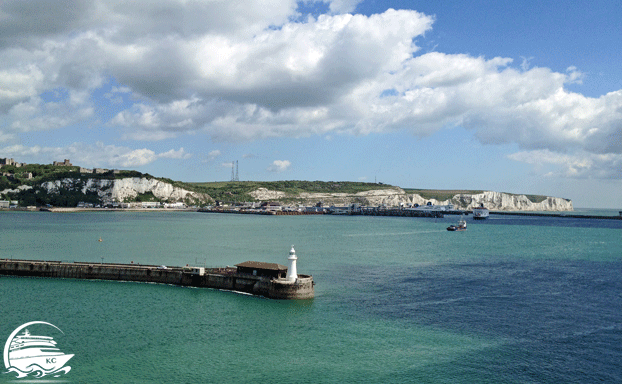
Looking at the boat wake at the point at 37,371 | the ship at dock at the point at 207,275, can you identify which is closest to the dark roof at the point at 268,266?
the ship at dock at the point at 207,275

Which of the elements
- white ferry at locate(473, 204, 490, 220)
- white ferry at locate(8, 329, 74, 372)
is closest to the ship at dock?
white ferry at locate(8, 329, 74, 372)

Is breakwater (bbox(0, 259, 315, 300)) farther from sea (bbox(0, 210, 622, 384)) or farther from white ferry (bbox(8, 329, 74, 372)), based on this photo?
white ferry (bbox(8, 329, 74, 372))

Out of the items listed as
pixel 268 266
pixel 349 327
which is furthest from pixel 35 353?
pixel 349 327

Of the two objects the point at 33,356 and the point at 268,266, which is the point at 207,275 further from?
the point at 33,356

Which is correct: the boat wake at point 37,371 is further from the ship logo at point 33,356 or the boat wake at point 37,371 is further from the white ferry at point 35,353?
the white ferry at point 35,353

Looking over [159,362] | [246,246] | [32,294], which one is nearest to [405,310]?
[159,362]

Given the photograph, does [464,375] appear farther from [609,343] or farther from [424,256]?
[424,256]

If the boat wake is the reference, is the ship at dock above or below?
above
